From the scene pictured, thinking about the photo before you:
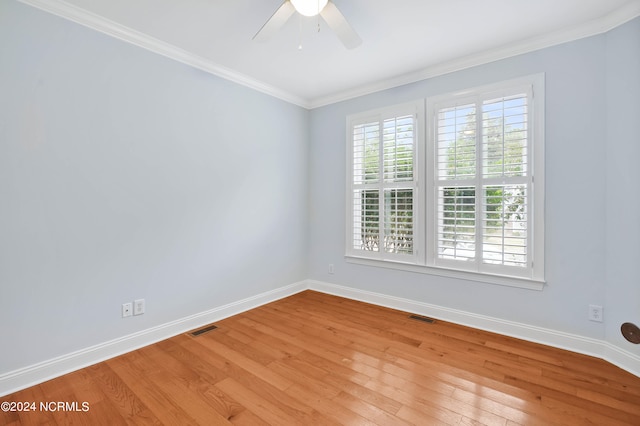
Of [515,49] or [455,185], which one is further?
[455,185]

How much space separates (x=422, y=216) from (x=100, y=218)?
295 centimetres

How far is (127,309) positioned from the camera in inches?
96.0

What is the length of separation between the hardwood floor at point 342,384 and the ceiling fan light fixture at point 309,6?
249 cm

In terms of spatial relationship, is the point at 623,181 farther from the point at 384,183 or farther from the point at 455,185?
the point at 384,183

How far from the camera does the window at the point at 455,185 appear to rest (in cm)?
259

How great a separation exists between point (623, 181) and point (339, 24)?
235 cm

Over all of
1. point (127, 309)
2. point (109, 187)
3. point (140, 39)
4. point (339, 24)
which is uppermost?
point (140, 39)

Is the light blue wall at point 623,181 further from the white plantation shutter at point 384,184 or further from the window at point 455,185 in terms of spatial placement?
the white plantation shutter at point 384,184

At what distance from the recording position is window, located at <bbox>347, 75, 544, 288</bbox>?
2.59m

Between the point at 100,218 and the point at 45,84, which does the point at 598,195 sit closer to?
the point at 100,218

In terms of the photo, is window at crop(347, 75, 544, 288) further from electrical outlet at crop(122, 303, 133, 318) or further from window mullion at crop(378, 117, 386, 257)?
electrical outlet at crop(122, 303, 133, 318)

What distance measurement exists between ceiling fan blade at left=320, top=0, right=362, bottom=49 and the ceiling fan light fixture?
0.10ft

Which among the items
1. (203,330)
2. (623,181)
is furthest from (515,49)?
(203,330)

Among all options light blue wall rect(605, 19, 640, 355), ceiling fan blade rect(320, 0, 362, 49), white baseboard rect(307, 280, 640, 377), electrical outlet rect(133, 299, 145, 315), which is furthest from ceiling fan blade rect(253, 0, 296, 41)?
white baseboard rect(307, 280, 640, 377)
